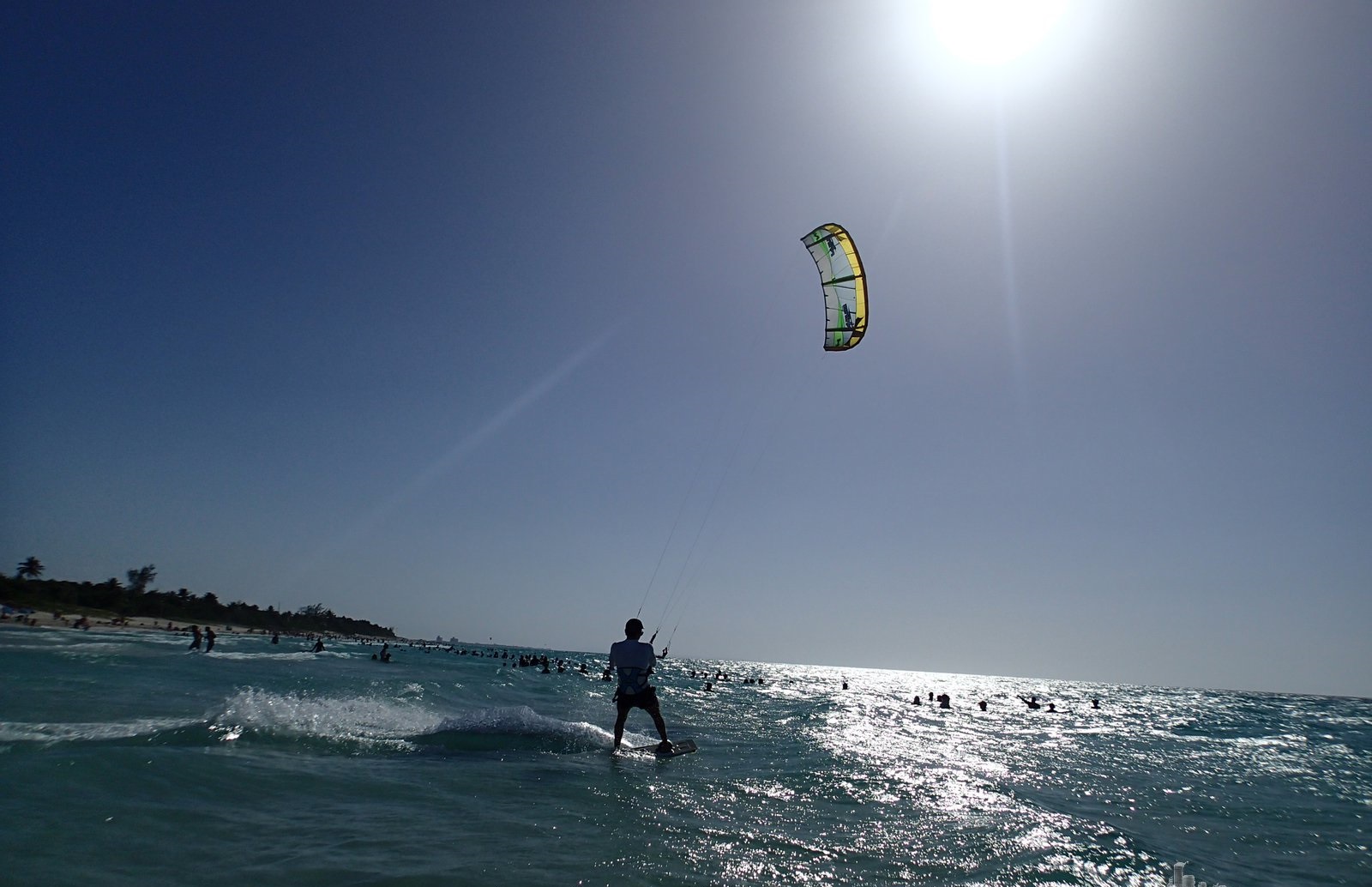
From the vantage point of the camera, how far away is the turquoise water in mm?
5082

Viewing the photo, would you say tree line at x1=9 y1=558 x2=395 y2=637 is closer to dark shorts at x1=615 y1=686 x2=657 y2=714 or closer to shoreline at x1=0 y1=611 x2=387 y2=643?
shoreline at x1=0 y1=611 x2=387 y2=643

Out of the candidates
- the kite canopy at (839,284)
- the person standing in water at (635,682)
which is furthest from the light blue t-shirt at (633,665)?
the kite canopy at (839,284)

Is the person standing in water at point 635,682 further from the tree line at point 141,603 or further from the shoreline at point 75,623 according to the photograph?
the tree line at point 141,603

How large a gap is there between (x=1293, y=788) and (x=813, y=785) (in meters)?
11.7

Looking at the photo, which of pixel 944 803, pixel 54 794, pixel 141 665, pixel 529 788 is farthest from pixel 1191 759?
pixel 141 665

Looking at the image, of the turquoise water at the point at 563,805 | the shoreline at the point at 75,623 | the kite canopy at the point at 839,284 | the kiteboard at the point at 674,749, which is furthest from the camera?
the shoreline at the point at 75,623

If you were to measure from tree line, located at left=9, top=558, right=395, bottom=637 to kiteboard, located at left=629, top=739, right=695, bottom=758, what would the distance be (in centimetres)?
7005

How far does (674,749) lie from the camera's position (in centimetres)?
1202

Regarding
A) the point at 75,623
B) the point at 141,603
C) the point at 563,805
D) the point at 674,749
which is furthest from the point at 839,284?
the point at 141,603

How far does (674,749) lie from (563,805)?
17.3 ft

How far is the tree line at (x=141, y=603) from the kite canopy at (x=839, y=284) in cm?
7273

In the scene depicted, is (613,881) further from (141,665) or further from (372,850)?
(141,665)

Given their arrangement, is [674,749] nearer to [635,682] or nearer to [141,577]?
[635,682]

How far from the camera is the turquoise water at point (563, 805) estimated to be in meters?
5.08
